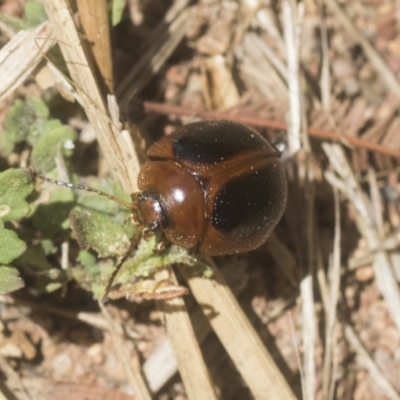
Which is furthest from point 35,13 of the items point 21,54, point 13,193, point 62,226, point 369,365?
point 369,365

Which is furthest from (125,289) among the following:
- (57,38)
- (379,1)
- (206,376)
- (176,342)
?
(379,1)

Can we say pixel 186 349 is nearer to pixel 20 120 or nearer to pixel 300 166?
pixel 300 166

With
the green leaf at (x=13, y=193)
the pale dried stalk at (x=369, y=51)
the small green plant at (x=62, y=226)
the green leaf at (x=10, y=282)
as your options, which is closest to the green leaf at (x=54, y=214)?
the small green plant at (x=62, y=226)

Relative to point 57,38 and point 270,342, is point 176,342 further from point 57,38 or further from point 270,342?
point 57,38

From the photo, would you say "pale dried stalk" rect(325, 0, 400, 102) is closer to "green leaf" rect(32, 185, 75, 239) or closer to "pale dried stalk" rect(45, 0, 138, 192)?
"pale dried stalk" rect(45, 0, 138, 192)

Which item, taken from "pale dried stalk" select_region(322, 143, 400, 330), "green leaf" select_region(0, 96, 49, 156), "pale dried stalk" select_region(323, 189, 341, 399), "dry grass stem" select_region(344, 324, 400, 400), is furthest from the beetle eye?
"dry grass stem" select_region(344, 324, 400, 400)
